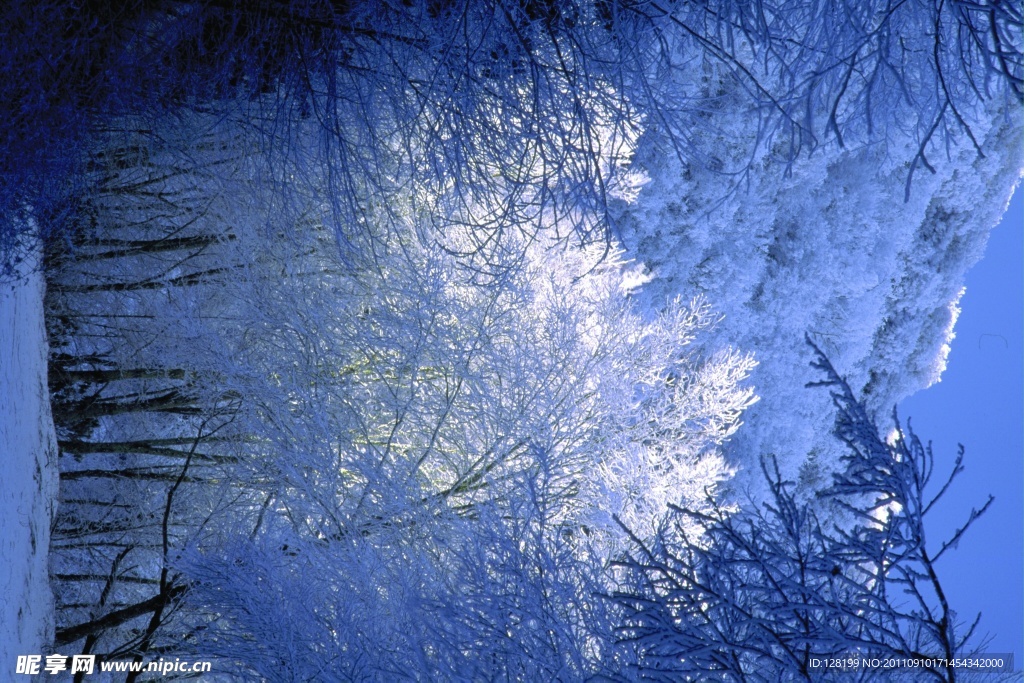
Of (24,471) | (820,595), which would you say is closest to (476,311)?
(24,471)

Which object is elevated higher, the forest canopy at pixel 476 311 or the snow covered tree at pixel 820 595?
the forest canopy at pixel 476 311

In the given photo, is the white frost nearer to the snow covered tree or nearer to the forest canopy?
the forest canopy

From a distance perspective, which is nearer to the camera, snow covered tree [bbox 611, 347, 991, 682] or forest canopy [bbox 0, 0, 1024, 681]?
snow covered tree [bbox 611, 347, 991, 682]

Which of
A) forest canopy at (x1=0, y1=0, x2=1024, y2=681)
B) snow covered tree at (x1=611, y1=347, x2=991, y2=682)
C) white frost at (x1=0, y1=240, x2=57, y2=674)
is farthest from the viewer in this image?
white frost at (x1=0, y1=240, x2=57, y2=674)

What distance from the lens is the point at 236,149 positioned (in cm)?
519

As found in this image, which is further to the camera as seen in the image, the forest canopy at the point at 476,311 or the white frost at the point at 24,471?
the white frost at the point at 24,471

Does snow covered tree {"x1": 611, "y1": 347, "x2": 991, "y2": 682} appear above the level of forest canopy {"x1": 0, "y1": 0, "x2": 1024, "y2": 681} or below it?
below

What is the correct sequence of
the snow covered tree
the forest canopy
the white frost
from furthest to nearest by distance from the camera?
the white frost < the forest canopy < the snow covered tree

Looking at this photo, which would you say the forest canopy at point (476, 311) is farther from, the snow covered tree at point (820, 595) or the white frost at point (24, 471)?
the white frost at point (24, 471)

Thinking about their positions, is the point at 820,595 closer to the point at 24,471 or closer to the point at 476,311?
the point at 476,311

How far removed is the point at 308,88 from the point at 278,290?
3.41 metres

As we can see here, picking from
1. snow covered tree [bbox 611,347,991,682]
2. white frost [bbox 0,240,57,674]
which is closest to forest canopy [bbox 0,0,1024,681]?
snow covered tree [bbox 611,347,991,682]

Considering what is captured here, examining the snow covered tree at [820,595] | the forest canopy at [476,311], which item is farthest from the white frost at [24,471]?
the snow covered tree at [820,595]

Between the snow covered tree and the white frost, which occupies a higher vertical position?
the white frost
